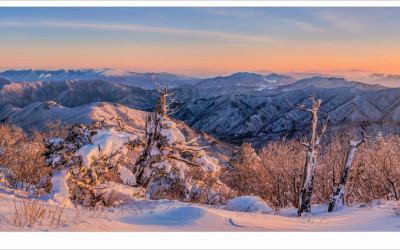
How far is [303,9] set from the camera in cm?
677

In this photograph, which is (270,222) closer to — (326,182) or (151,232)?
(151,232)

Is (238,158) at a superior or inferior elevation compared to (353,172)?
inferior

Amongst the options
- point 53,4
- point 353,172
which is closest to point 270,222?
point 53,4

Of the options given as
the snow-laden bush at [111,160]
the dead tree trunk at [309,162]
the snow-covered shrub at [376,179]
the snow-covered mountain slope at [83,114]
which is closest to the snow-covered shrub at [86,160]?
the snow-laden bush at [111,160]

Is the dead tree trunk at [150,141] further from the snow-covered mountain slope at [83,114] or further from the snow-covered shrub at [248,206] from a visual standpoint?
the snow-covered mountain slope at [83,114]

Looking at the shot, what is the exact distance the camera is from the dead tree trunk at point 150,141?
32.2 ft

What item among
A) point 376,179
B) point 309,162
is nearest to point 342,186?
point 309,162

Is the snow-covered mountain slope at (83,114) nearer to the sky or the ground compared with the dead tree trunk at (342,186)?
nearer to the ground

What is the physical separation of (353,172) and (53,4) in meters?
13.8

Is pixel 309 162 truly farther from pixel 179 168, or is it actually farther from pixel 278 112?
pixel 278 112

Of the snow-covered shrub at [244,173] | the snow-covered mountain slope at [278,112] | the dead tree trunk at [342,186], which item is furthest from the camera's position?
the snow-covered mountain slope at [278,112]

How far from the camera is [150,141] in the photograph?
391 inches

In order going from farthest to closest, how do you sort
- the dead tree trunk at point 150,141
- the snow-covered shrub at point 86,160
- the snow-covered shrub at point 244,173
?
the snow-covered shrub at point 244,173, the dead tree trunk at point 150,141, the snow-covered shrub at point 86,160

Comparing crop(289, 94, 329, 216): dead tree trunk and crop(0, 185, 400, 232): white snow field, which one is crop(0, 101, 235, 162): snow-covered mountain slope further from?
crop(0, 185, 400, 232): white snow field
